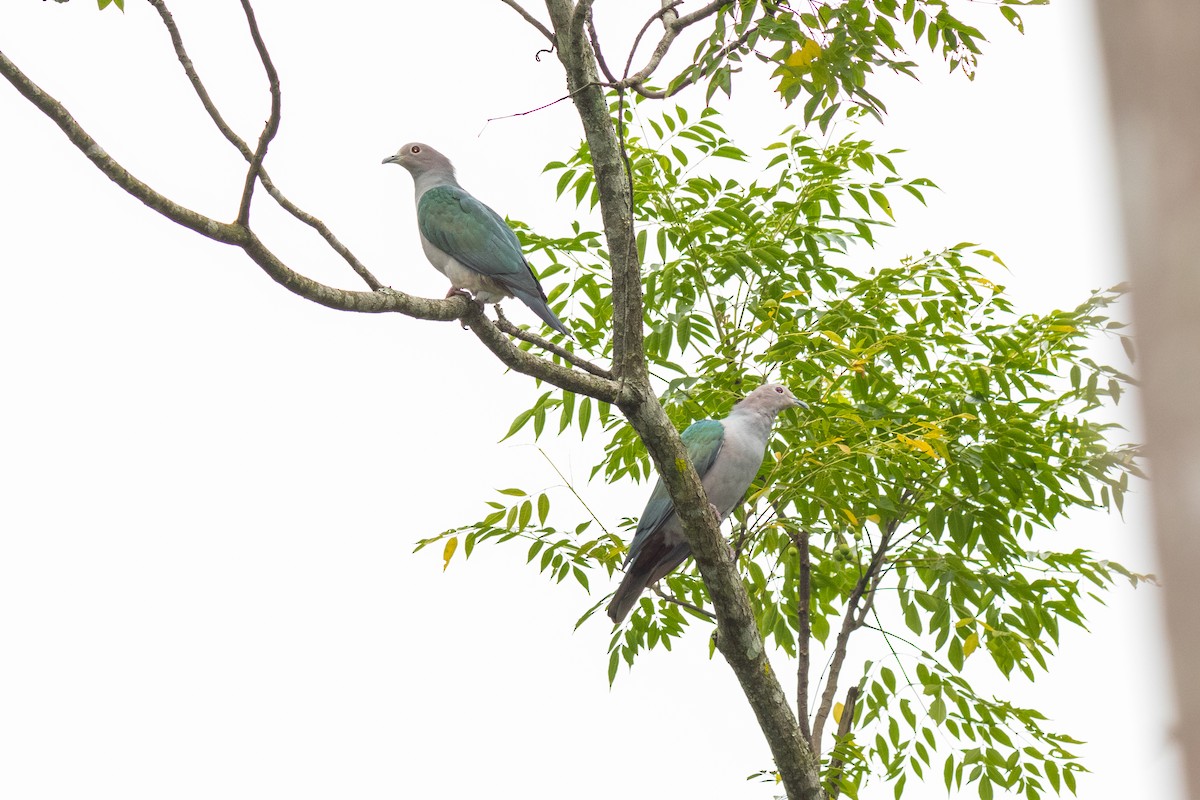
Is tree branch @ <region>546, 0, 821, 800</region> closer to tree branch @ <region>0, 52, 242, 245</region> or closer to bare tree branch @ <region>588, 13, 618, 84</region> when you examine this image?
bare tree branch @ <region>588, 13, 618, 84</region>

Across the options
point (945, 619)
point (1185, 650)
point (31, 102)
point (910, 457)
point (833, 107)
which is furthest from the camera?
point (945, 619)

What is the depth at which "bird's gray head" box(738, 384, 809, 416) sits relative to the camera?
470 cm

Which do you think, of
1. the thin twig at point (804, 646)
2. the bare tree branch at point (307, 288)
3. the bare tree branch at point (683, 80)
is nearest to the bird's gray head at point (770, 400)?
the thin twig at point (804, 646)

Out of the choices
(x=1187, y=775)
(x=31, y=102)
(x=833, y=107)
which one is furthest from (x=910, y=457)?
(x=1187, y=775)

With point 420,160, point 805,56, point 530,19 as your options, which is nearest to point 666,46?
point 530,19

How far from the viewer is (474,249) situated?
4695 millimetres

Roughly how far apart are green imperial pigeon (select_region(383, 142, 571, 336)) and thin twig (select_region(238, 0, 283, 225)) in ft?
4.56

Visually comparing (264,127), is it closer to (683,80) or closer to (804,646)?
(683,80)

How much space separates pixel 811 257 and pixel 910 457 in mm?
1233

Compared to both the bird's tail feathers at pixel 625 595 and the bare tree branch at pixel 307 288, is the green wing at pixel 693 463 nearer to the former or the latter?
the bird's tail feathers at pixel 625 595

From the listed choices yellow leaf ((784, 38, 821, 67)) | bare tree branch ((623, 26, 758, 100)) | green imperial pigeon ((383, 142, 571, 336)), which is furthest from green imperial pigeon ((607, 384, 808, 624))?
yellow leaf ((784, 38, 821, 67))

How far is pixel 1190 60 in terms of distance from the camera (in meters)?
0.87

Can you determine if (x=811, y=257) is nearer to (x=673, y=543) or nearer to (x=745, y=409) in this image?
(x=745, y=409)

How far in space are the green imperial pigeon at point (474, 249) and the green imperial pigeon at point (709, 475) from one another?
71 centimetres
